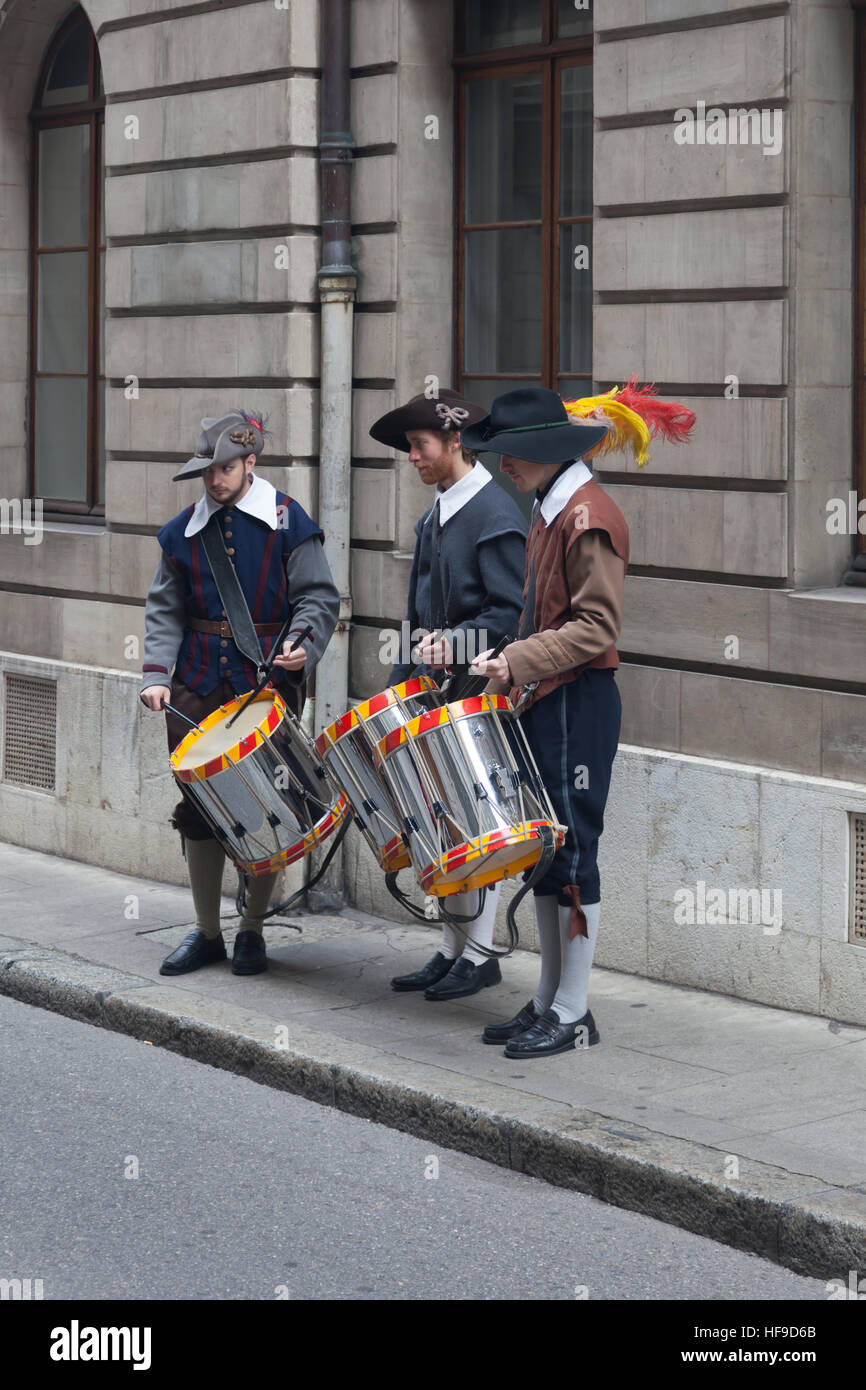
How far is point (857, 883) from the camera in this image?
22.3 feet

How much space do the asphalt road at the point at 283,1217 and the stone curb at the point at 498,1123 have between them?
0.06m

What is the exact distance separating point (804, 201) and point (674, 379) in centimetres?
80

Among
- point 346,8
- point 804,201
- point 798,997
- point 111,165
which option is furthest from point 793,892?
point 111,165

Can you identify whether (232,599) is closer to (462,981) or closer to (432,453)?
(432,453)

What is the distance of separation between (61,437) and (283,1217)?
659 centimetres

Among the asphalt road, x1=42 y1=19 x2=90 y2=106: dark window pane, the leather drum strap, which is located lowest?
the asphalt road

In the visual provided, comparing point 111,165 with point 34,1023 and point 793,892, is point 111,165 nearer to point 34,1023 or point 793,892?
point 34,1023

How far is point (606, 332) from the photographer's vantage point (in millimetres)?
7633

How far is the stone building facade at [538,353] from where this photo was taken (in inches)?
276

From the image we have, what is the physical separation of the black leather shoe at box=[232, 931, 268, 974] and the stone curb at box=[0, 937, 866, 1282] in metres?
0.33

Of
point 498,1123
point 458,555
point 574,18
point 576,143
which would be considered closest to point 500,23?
point 574,18

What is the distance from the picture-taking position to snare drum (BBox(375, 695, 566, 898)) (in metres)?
6.08

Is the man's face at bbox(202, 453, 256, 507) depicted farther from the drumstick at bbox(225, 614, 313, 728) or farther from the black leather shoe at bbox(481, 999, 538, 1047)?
the black leather shoe at bbox(481, 999, 538, 1047)

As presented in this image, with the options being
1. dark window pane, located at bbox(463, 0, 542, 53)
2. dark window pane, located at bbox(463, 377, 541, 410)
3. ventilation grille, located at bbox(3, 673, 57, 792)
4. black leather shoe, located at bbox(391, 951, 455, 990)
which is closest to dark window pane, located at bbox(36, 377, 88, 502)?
ventilation grille, located at bbox(3, 673, 57, 792)
